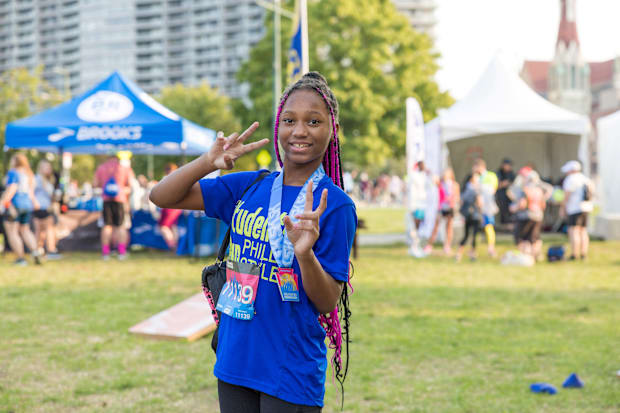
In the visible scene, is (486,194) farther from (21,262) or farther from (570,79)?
(570,79)

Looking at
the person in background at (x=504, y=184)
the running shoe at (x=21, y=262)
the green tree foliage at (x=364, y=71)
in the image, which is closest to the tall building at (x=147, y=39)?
the green tree foliage at (x=364, y=71)

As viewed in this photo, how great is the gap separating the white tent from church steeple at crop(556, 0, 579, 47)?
84029mm

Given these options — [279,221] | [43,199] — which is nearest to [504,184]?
[43,199]

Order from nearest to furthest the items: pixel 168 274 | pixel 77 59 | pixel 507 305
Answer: pixel 507 305 → pixel 168 274 → pixel 77 59

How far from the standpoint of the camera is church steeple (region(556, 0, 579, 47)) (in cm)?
9425

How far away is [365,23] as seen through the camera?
34781 mm

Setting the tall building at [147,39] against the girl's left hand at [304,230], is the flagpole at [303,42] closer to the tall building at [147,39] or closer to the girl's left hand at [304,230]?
the girl's left hand at [304,230]

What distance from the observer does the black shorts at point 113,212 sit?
39.8 feet

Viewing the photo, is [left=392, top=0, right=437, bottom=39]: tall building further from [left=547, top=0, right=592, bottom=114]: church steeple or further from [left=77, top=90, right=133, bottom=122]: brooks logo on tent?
[left=77, top=90, right=133, bottom=122]: brooks logo on tent

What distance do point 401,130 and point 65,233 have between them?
23090 millimetres

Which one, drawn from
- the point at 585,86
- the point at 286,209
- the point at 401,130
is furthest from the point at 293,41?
the point at 585,86

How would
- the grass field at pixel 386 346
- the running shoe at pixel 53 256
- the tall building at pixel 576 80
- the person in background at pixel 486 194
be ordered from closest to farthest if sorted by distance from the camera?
the grass field at pixel 386 346 < the person in background at pixel 486 194 < the running shoe at pixel 53 256 < the tall building at pixel 576 80

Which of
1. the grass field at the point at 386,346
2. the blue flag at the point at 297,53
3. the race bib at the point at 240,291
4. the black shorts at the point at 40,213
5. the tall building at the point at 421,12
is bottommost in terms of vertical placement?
the grass field at the point at 386,346

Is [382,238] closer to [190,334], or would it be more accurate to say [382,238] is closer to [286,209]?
[190,334]
